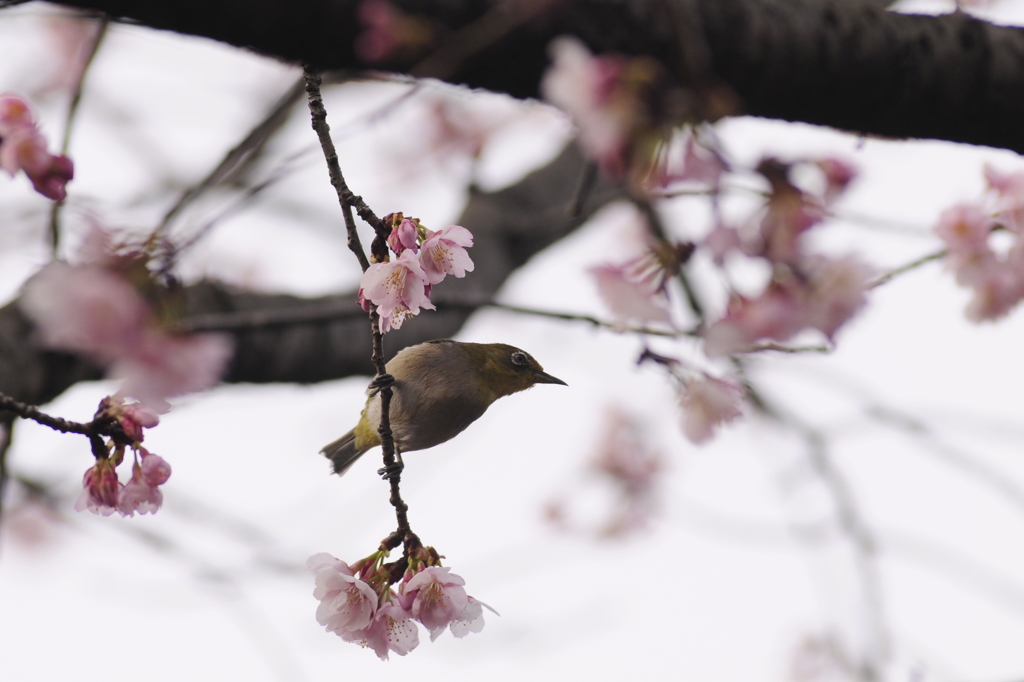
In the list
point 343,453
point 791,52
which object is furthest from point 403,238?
point 343,453

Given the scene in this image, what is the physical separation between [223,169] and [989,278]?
7.07 feet

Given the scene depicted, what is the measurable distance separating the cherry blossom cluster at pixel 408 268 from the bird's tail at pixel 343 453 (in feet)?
5.65

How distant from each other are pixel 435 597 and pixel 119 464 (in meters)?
0.72

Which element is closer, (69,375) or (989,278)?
(989,278)

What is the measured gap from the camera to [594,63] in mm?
1605

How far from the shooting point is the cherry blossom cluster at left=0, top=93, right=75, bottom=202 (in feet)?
5.49

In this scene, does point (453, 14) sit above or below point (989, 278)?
above

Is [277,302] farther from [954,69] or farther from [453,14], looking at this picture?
[954,69]

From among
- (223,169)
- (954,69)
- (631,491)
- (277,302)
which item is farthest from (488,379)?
(631,491)

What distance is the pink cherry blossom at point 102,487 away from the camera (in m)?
1.65

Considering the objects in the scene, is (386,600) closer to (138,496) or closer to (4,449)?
(138,496)

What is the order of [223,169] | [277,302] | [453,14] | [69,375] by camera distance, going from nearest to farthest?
[453,14]
[223,169]
[69,375]
[277,302]

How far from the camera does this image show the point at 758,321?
153cm

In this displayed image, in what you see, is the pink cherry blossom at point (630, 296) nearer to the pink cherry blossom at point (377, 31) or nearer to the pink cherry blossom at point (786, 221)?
the pink cherry blossom at point (786, 221)
